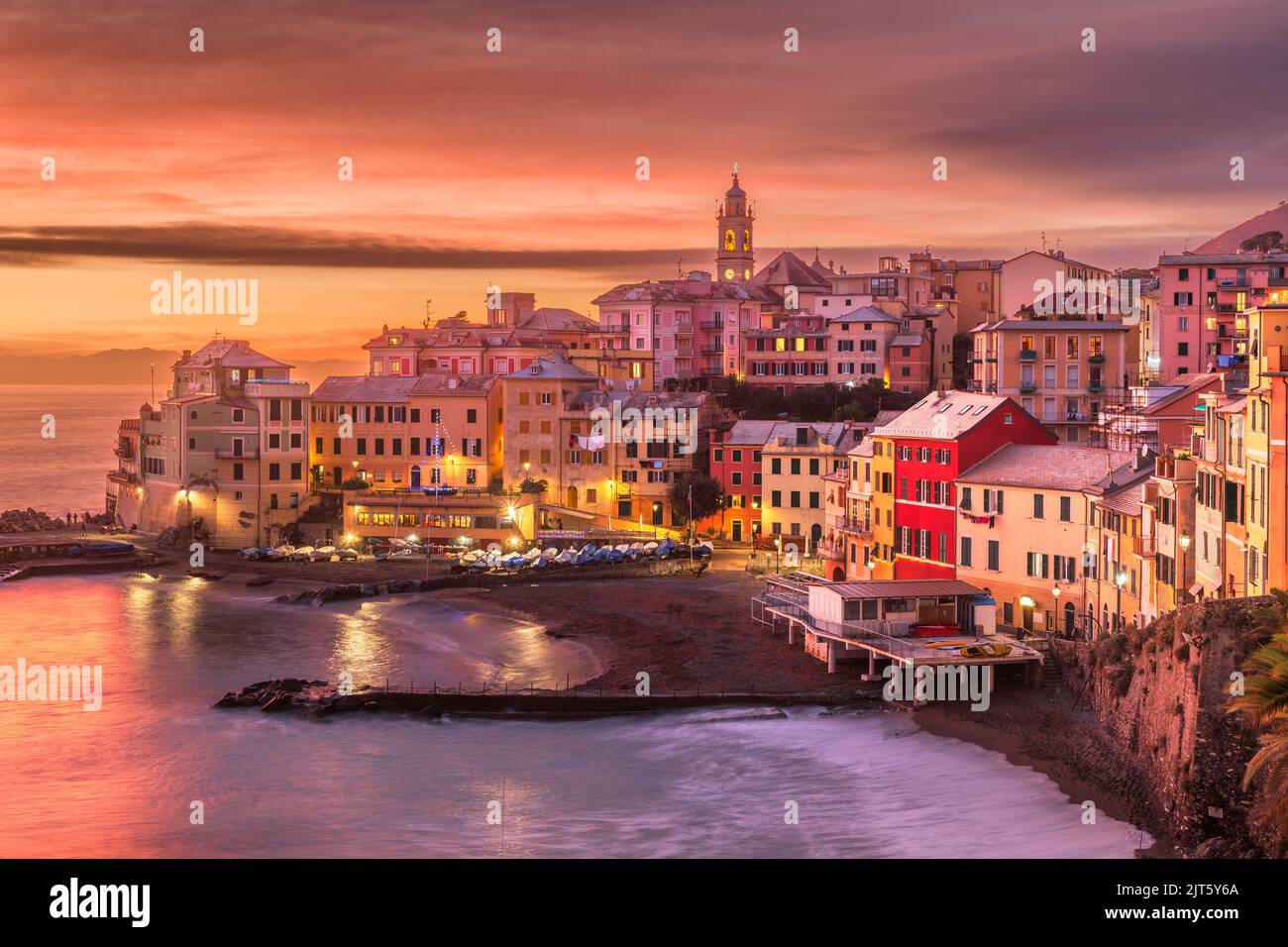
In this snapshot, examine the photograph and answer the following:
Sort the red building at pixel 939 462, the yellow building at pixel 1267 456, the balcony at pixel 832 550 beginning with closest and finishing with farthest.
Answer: the yellow building at pixel 1267 456 → the red building at pixel 939 462 → the balcony at pixel 832 550

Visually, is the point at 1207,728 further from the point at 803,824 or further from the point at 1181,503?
the point at 1181,503

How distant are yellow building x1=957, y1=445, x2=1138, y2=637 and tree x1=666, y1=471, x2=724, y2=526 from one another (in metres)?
25.6

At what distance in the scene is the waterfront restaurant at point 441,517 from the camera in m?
73.6

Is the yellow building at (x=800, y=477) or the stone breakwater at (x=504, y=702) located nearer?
the stone breakwater at (x=504, y=702)

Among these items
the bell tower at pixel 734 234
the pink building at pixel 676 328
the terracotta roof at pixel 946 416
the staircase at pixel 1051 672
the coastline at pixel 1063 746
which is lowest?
the coastline at pixel 1063 746

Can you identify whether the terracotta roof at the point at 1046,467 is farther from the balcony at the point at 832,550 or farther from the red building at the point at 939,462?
the balcony at the point at 832,550

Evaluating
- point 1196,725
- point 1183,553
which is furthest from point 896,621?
point 1196,725

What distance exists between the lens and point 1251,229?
10206 cm

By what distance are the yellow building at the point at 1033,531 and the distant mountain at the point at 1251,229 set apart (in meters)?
59.3

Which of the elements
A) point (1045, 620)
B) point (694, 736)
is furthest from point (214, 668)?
point (1045, 620)

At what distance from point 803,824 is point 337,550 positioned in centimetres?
4641

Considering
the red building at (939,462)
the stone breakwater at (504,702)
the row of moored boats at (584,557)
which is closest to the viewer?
the stone breakwater at (504,702)

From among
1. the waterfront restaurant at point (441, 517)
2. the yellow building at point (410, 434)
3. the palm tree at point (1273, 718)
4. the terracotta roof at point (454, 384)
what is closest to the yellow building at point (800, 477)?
the waterfront restaurant at point (441, 517)

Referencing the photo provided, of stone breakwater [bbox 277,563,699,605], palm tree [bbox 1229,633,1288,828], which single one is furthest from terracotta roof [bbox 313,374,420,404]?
palm tree [bbox 1229,633,1288,828]
